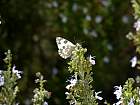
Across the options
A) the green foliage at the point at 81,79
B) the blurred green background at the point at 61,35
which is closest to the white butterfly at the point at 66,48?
the green foliage at the point at 81,79

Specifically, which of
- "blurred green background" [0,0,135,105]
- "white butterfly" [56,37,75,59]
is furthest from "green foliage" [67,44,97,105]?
"blurred green background" [0,0,135,105]

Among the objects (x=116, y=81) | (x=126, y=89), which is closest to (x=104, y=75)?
(x=116, y=81)

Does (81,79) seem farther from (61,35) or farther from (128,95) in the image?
(61,35)

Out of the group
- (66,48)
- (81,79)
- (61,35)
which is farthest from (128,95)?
(61,35)

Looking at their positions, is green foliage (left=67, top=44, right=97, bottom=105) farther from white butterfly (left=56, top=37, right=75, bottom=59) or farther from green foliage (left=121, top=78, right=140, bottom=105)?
green foliage (left=121, top=78, right=140, bottom=105)

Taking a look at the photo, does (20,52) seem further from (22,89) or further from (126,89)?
(126,89)

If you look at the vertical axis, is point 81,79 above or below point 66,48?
below

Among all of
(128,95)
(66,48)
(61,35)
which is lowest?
(128,95)

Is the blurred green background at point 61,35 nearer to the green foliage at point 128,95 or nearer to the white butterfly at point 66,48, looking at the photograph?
the green foliage at point 128,95
